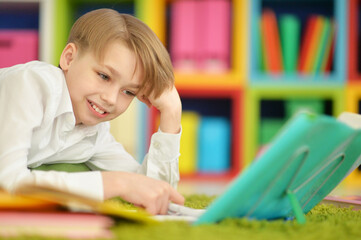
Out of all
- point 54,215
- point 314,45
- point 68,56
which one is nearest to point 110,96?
point 68,56

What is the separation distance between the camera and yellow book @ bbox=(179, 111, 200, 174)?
92.6 inches

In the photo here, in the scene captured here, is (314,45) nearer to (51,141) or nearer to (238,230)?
(51,141)

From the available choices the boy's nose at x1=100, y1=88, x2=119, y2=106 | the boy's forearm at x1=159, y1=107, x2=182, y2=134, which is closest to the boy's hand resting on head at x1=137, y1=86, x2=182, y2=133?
the boy's forearm at x1=159, y1=107, x2=182, y2=134

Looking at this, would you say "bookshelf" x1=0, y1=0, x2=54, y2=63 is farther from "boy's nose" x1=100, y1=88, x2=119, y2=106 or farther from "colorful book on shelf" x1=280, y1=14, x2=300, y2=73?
"boy's nose" x1=100, y1=88, x2=119, y2=106

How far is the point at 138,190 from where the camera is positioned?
764 millimetres

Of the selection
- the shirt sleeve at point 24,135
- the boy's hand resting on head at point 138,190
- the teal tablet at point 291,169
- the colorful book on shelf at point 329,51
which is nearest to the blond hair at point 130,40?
the shirt sleeve at point 24,135

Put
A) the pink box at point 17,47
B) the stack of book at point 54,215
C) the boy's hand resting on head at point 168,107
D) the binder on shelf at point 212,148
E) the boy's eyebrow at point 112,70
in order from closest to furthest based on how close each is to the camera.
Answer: the stack of book at point 54,215, the boy's eyebrow at point 112,70, the boy's hand resting on head at point 168,107, the pink box at point 17,47, the binder on shelf at point 212,148

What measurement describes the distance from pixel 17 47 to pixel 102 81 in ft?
5.04

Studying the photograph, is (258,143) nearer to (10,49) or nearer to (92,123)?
(10,49)

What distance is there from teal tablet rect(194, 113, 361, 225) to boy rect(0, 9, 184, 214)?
0.59 feet

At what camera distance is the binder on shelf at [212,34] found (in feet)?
7.68

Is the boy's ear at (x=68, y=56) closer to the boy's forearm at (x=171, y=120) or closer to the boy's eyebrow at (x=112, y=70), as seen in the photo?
the boy's eyebrow at (x=112, y=70)

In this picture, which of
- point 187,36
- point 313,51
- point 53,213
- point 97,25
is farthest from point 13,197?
point 313,51

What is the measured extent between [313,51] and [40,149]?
5.71 ft
